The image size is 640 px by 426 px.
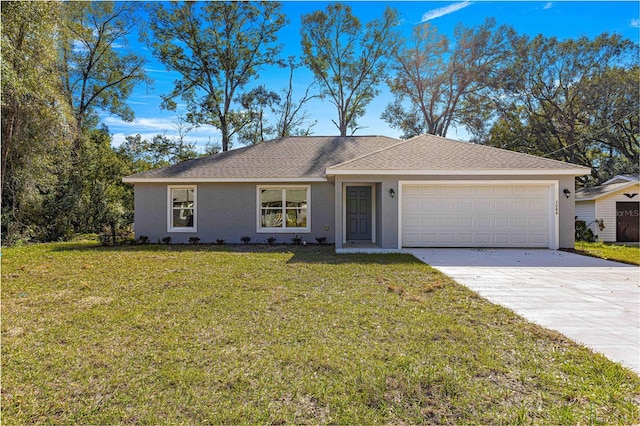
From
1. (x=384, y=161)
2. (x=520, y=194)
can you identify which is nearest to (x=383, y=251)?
(x=384, y=161)

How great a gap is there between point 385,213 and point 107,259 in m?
7.94

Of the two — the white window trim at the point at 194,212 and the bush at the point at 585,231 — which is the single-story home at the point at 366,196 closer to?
the white window trim at the point at 194,212

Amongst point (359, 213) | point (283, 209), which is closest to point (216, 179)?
point (283, 209)

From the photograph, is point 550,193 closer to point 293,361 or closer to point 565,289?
point 565,289

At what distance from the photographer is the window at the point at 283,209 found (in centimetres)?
1243

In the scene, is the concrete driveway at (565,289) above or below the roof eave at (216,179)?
below

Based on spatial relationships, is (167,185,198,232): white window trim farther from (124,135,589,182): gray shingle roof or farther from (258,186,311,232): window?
(258,186,311,232): window

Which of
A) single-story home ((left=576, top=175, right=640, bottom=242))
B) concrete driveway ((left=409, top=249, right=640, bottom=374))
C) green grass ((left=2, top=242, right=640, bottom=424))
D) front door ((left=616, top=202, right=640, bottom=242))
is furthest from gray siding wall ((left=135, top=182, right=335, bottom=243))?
front door ((left=616, top=202, right=640, bottom=242))

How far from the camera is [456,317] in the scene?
13.3ft

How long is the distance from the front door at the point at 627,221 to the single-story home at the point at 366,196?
22.2ft

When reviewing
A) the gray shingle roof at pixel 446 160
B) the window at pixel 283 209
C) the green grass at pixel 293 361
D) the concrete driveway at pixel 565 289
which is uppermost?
the gray shingle roof at pixel 446 160

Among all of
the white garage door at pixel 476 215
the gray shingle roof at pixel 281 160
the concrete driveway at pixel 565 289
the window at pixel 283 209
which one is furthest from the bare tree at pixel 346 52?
the concrete driveway at pixel 565 289

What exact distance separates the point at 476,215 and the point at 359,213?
4040mm

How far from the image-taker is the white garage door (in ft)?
33.3
